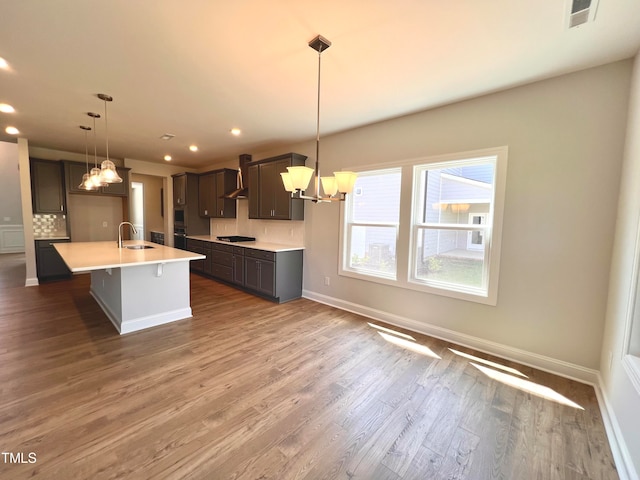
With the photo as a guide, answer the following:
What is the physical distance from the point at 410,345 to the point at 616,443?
5.12 ft

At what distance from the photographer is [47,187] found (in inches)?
211

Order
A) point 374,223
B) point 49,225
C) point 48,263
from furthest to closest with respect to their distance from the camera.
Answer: point 49,225
point 48,263
point 374,223

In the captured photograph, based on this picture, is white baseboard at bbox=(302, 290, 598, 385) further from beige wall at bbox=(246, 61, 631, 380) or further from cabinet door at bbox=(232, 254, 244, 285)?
cabinet door at bbox=(232, 254, 244, 285)

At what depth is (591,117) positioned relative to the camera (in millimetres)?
2275

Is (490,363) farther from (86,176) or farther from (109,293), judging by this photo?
(86,176)

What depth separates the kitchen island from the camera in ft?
10.1

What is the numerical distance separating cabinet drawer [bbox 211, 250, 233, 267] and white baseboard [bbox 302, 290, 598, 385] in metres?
2.34

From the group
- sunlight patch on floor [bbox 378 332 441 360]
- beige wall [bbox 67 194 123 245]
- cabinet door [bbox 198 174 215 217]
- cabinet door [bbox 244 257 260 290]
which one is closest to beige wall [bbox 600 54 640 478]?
sunlight patch on floor [bbox 378 332 441 360]

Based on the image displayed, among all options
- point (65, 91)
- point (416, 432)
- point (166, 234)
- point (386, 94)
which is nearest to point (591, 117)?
point (386, 94)

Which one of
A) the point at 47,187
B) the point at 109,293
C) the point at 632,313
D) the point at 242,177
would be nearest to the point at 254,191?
the point at 242,177

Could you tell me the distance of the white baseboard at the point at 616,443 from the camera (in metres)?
1.46

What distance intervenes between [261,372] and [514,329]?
2.48m

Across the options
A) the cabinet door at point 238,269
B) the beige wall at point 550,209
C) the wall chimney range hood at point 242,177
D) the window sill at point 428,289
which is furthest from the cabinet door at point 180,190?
the beige wall at point 550,209

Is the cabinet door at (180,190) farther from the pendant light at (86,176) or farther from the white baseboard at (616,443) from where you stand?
the white baseboard at (616,443)
